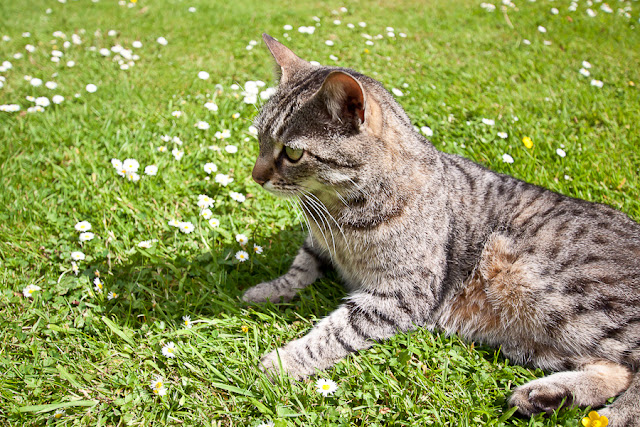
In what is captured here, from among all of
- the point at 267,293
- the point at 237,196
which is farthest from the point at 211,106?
the point at 267,293

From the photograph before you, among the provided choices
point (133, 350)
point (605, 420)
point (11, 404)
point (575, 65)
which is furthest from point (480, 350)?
point (575, 65)

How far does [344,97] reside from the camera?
2023 millimetres

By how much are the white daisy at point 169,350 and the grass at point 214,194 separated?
51mm

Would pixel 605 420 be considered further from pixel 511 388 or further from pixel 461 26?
pixel 461 26

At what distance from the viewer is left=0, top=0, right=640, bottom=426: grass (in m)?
2.11

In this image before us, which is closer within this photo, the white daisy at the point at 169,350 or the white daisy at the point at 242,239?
the white daisy at the point at 169,350

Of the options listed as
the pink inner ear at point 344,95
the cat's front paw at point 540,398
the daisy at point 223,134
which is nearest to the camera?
the pink inner ear at point 344,95

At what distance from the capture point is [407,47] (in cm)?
538

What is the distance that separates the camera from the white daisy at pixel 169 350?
87.0 inches

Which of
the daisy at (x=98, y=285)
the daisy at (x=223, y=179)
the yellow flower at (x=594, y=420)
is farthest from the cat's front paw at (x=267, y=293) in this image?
the yellow flower at (x=594, y=420)

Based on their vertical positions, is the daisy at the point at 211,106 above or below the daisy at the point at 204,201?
above

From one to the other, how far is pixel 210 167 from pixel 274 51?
→ 43.3 inches

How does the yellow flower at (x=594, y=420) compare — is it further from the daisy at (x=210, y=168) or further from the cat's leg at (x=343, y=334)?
the daisy at (x=210, y=168)

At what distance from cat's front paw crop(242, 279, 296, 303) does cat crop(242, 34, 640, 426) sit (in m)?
0.01
